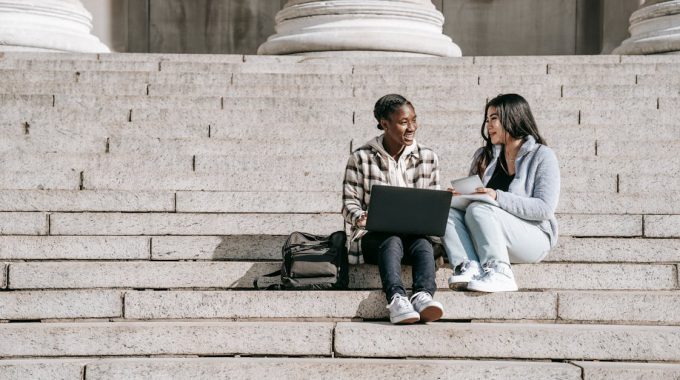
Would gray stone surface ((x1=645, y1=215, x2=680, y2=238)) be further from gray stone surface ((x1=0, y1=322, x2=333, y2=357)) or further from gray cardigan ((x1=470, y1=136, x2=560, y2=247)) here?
gray stone surface ((x1=0, y1=322, x2=333, y2=357))

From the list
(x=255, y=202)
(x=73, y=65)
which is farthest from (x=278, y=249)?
(x=73, y=65)

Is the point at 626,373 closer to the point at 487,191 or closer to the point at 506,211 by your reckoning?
the point at 506,211

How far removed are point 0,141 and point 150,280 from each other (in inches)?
119

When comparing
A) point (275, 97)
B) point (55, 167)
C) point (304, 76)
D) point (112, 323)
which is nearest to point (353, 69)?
point (304, 76)

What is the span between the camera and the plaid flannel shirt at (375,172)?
23.9 ft

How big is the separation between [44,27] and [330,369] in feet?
27.6

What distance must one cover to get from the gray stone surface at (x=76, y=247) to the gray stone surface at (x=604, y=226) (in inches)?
115

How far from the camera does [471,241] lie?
7035 millimetres

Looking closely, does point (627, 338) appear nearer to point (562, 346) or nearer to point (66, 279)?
point (562, 346)

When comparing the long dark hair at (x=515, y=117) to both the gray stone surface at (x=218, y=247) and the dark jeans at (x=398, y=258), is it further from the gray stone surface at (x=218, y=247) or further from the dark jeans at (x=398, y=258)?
the gray stone surface at (x=218, y=247)

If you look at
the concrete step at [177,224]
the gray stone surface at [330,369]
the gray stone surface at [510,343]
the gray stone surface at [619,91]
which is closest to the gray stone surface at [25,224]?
the concrete step at [177,224]

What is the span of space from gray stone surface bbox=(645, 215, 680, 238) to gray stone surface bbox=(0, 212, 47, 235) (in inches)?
164

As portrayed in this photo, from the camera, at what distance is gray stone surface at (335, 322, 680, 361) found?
6.24 meters

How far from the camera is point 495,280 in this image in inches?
262
